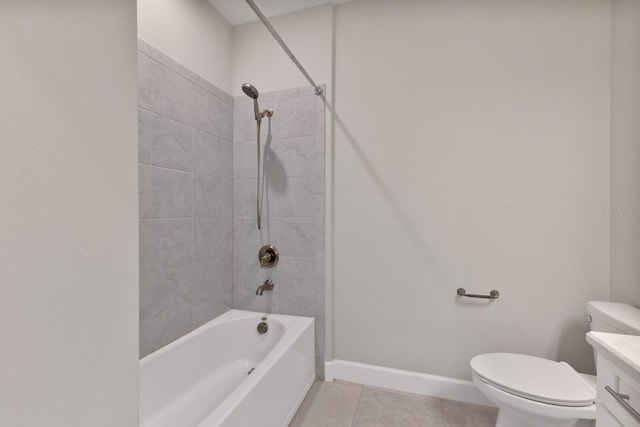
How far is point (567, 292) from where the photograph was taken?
156cm

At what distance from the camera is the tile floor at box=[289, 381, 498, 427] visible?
153cm

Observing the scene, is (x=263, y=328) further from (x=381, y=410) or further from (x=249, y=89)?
(x=249, y=89)

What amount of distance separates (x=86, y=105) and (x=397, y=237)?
1659 mm

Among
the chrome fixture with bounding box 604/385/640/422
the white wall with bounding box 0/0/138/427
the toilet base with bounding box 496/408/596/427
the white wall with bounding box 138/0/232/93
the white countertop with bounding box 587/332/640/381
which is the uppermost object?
the white wall with bounding box 138/0/232/93

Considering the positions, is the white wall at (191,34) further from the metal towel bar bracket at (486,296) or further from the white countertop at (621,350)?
the white countertop at (621,350)

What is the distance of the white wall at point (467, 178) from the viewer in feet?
5.04

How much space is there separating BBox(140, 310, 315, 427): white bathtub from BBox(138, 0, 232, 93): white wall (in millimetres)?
1688

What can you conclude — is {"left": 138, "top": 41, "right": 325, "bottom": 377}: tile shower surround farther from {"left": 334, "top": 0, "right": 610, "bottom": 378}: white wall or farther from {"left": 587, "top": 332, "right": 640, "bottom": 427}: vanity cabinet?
{"left": 587, "top": 332, "right": 640, "bottom": 427}: vanity cabinet

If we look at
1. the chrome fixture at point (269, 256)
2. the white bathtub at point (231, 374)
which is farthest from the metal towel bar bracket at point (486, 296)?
the chrome fixture at point (269, 256)

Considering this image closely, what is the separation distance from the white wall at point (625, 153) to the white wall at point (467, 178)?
40 millimetres

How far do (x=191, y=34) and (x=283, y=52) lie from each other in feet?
1.99

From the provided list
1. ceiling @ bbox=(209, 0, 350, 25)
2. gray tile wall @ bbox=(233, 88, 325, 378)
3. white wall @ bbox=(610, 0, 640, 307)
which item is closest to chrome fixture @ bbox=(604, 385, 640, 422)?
white wall @ bbox=(610, 0, 640, 307)

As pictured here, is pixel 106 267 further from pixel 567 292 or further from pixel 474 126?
pixel 567 292

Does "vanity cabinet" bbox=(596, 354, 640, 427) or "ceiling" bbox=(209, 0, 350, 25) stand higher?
"ceiling" bbox=(209, 0, 350, 25)
